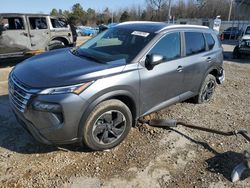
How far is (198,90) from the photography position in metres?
5.16

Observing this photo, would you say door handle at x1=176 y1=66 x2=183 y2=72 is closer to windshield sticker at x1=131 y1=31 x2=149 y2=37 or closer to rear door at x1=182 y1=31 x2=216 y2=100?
rear door at x1=182 y1=31 x2=216 y2=100

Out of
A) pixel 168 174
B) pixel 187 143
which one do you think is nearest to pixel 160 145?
pixel 187 143

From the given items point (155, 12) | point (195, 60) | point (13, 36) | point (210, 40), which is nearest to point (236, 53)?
point (210, 40)

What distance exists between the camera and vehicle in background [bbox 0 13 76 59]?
8414mm

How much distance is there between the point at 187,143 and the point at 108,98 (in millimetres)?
1583

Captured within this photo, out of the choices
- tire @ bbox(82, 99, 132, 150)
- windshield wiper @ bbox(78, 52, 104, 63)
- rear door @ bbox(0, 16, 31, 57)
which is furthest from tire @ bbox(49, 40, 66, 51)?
tire @ bbox(82, 99, 132, 150)

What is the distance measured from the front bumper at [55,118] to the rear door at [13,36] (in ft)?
20.4

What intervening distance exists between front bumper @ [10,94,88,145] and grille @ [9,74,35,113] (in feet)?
0.20

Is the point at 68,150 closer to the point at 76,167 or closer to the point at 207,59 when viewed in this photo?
the point at 76,167

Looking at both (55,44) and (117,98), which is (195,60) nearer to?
(117,98)

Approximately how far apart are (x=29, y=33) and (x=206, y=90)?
6.65 meters

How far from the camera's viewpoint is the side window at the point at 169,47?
3916 mm

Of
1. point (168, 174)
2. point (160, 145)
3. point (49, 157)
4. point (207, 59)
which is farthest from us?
point (207, 59)

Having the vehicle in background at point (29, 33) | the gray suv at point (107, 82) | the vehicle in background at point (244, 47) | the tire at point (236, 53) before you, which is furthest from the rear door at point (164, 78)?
the tire at point (236, 53)
